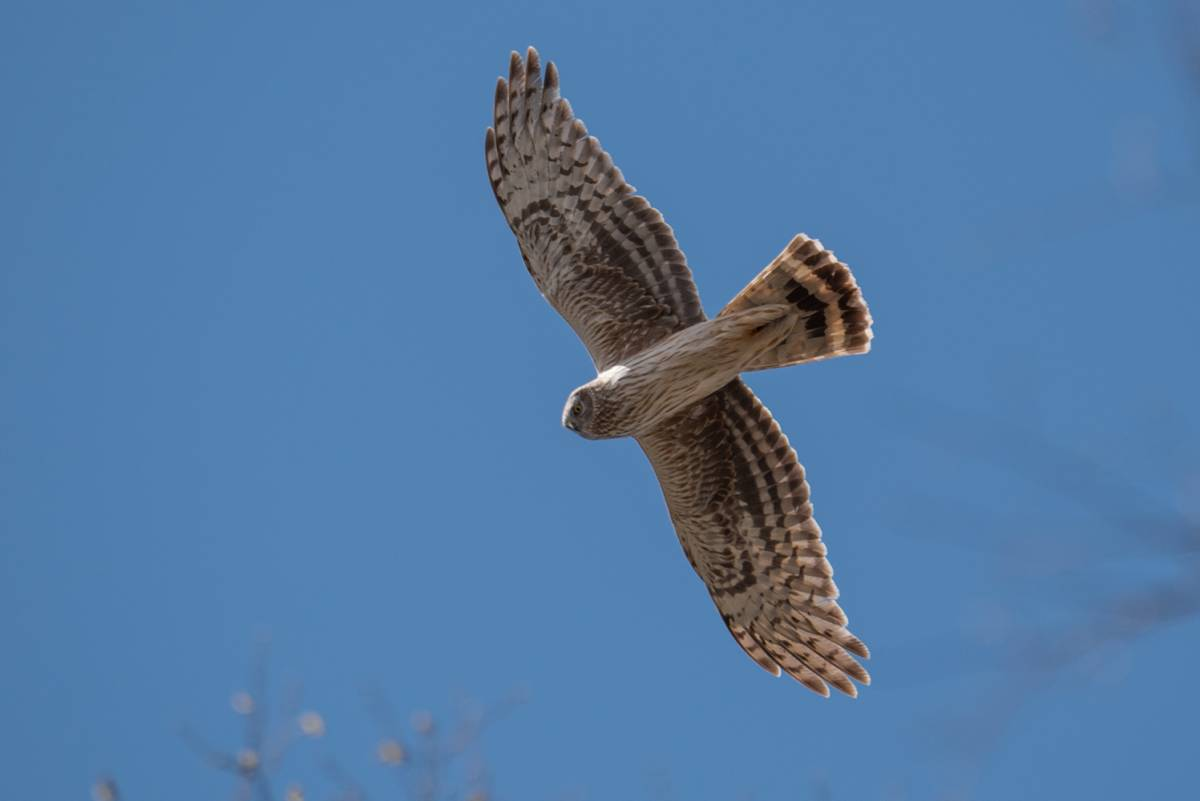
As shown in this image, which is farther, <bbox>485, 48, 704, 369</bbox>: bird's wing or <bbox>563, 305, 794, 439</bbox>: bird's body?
<bbox>485, 48, 704, 369</bbox>: bird's wing

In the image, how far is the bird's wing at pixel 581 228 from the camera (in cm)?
848

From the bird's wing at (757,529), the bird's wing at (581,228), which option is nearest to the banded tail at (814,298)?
the bird's wing at (581,228)

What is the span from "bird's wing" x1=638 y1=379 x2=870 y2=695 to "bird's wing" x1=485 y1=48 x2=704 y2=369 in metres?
0.63

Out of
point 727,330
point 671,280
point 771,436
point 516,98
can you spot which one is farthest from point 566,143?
point 771,436

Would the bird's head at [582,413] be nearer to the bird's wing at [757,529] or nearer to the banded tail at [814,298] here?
the bird's wing at [757,529]

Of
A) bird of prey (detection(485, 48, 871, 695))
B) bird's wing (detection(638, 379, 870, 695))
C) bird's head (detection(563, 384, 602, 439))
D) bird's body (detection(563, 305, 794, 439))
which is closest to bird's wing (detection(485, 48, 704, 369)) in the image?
bird of prey (detection(485, 48, 871, 695))

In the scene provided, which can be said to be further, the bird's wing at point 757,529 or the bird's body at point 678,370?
the bird's wing at point 757,529

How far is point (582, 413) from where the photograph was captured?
824 centimetres

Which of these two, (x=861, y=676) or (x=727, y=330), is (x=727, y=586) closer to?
(x=861, y=676)

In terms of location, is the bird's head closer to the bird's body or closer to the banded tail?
the bird's body

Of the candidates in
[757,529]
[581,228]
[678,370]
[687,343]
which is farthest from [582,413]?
[757,529]

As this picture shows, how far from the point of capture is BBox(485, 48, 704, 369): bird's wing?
8.48m

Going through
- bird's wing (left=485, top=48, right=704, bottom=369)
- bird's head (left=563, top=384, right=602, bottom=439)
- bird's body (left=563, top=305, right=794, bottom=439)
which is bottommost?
bird's head (left=563, top=384, right=602, bottom=439)

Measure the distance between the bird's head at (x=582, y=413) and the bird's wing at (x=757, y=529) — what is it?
0.45m
